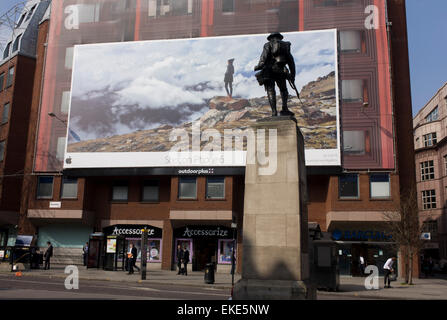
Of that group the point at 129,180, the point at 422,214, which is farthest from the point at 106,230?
the point at 422,214

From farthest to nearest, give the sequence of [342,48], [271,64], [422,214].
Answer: [422,214] < [342,48] < [271,64]

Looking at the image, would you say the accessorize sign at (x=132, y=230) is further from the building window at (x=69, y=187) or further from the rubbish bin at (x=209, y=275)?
the rubbish bin at (x=209, y=275)

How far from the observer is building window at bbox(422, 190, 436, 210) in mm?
59844

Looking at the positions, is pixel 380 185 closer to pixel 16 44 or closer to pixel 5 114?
pixel 5 114

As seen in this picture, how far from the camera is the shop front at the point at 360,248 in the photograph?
3340cm

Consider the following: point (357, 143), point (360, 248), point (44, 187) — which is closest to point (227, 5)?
point (357, 143)

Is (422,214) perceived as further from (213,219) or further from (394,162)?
(213,219)

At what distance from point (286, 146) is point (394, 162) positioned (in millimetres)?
24180

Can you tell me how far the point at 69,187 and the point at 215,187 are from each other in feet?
41.5

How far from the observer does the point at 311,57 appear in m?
35.4

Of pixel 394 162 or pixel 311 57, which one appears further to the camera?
pixel 311 57

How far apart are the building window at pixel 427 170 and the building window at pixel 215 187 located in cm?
3829

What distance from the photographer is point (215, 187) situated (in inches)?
1368
